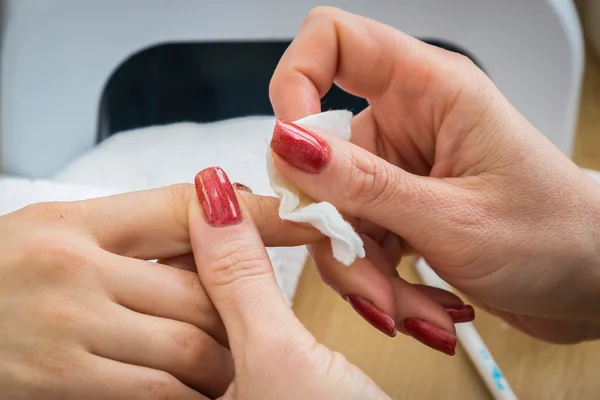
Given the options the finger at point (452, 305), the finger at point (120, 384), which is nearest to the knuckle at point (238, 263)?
the finger at point (120, 384)

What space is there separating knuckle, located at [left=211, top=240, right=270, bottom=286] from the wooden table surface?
1.01 ft

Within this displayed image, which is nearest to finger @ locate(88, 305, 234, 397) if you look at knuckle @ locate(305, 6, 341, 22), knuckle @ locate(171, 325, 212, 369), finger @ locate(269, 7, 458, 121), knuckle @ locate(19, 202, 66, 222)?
knuckle @ locate(171, 325, 212, 369)

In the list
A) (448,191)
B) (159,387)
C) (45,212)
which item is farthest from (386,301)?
(45,212)

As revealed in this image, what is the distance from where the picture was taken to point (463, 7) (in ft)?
2.65

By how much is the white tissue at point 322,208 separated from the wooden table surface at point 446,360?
→ 289mm

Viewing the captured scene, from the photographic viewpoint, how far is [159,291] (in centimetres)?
51

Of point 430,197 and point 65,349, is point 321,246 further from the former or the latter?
point 65,349

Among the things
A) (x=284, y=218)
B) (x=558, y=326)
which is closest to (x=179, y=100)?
(x=284, y=218)

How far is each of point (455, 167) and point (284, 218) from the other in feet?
0.67

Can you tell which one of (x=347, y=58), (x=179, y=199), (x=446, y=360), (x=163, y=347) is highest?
(x=347, y=58)

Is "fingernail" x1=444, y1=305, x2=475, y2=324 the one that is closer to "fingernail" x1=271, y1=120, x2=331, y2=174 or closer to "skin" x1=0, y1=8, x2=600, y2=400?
"skin" x1=0, y1=8, x2=600, y2=400

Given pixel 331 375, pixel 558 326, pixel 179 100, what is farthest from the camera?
pixel 179 100

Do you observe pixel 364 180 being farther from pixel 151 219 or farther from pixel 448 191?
pixel 151 219

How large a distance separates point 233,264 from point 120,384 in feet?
0.47
